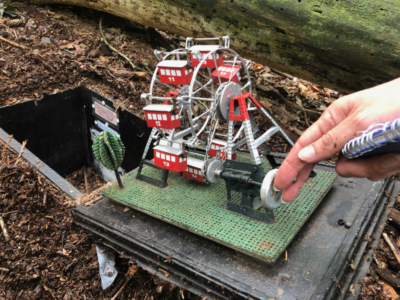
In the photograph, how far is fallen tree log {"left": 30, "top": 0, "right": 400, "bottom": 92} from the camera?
283 centimetres

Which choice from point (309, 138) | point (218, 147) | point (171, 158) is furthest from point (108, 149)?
point (309, 138)

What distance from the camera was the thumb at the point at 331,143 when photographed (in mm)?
1309

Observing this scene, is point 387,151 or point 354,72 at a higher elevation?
point 387,151

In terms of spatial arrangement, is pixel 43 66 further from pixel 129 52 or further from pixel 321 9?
pixel 321 9

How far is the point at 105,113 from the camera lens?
4.44 m

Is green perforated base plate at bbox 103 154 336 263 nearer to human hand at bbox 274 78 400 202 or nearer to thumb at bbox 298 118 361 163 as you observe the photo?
human hand at bbox 274 78 400 202

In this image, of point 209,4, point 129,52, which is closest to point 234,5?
point 209,4

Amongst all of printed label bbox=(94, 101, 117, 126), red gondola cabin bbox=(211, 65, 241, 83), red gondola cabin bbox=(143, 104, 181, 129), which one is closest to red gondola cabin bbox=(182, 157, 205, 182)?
red gondola cabin bbox=(143, 104, 181, 129)

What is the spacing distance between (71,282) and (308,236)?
2.04 m

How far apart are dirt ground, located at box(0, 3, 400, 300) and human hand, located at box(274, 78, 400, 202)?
3.96 feet

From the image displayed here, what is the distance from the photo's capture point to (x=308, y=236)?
7.88ft

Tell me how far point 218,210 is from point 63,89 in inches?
120

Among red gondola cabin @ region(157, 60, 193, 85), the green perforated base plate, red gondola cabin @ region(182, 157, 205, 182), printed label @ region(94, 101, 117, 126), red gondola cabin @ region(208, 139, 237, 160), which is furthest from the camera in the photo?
printed label @ region(94, 101, 117, 126)

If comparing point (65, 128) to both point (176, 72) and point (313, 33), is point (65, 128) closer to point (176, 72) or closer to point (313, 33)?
point (176, 72)
